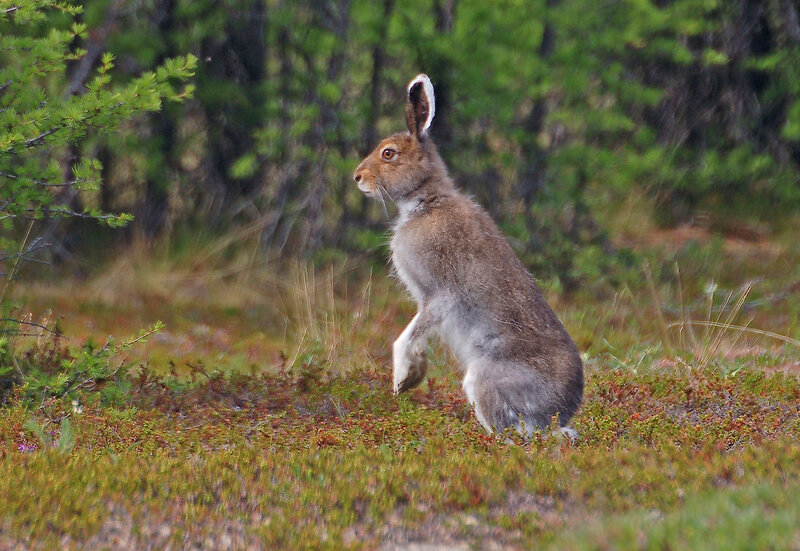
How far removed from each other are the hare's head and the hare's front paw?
3.84 ft

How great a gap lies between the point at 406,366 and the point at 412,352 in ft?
0.38

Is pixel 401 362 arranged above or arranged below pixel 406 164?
below

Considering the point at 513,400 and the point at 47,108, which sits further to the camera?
the point at 47,108

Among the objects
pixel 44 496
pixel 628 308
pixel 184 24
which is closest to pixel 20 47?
pixel 44 496

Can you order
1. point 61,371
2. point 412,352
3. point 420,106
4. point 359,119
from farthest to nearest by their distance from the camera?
point 359,119
point 61,371
point 420,106
point 412,352

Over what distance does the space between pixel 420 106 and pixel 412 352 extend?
1.79 metres

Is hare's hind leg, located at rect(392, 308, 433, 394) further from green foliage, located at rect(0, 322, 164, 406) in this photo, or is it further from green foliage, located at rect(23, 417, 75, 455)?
→ green foliage, located at rect(23, 417, 75, 455)

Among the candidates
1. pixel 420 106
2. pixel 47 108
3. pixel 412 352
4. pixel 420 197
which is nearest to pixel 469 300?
pixel 412 352

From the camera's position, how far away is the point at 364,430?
736cm

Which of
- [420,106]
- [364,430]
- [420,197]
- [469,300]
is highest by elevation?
[420,106]

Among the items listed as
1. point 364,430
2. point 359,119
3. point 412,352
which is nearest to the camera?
point 364,430

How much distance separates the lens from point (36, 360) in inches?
341

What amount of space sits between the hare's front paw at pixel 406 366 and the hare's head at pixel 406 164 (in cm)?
117

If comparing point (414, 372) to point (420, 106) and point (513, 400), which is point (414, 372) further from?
point (420, 106)
